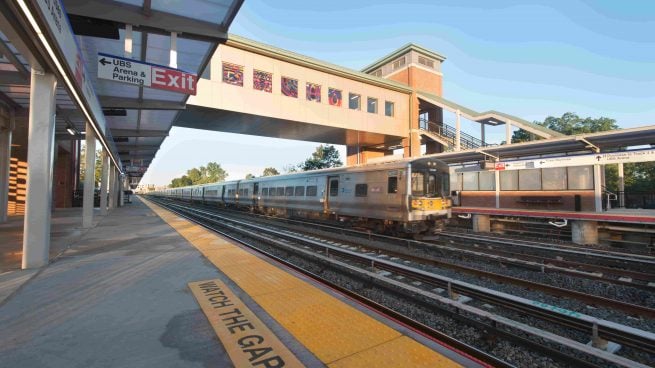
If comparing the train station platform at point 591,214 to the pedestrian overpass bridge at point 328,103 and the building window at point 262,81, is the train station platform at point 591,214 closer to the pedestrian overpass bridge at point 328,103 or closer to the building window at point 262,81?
the pedestrian overpass bridge at point 328,103

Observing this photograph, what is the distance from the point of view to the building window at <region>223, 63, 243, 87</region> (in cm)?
2153

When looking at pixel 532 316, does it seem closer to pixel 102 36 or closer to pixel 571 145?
pixel 102 36

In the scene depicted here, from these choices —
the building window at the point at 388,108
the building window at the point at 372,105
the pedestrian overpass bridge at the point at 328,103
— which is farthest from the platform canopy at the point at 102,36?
the building window at the point at 388,108

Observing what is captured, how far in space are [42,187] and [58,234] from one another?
6.46 m

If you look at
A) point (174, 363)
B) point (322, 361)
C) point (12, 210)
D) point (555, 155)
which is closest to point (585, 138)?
point (555, 155)

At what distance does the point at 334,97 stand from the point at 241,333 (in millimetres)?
24904

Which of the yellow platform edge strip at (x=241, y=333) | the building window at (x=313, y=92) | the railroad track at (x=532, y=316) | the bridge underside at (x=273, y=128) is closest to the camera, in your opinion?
the yellow platform edge strip at (x=241, y=333)

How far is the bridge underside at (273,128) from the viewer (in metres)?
22.7

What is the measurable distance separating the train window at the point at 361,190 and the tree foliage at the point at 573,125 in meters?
35.1

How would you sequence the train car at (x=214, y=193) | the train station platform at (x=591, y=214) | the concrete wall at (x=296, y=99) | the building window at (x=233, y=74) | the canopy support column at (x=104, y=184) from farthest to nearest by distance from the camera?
the train car at (x=214, y=193)
the building window at (x=233, y=74)
the concrete wall at (x=296, y=99)
the canopy support column at (x=104, y=184)
the train station platform at (x=591, y=214)

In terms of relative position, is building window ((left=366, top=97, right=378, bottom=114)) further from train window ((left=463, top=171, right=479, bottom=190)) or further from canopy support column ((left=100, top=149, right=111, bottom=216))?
canopy support column ((left=100, top=149, right=111, bottom=216))

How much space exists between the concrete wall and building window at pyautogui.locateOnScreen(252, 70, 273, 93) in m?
0.25

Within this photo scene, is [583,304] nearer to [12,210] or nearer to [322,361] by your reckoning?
[322,361]

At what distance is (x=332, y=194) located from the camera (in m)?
14.7
